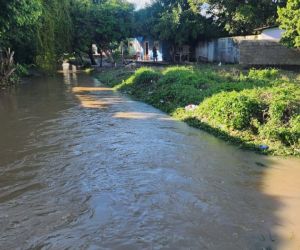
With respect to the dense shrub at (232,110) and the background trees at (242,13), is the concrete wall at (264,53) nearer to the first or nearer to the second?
the background trees at (242,13)

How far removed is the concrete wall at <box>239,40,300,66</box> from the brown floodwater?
1464cm

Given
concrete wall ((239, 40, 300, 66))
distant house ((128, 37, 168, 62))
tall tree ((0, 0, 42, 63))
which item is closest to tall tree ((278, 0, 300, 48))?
concrete wall ((239, 40, 300, 66))

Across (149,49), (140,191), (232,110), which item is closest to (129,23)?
(149,49)

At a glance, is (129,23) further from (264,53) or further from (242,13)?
(264,53)

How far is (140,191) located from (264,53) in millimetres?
19757

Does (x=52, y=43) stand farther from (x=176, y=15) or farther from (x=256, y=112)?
(x=256, y=112)

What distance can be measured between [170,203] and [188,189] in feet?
2.05

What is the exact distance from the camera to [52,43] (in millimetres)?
24438

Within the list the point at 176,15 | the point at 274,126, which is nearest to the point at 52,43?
the point at 176,15

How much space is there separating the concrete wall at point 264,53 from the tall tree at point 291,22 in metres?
3.45

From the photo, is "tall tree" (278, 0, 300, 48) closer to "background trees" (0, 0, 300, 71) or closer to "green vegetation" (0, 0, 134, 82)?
"background trees" (0, 0, 300, 71)

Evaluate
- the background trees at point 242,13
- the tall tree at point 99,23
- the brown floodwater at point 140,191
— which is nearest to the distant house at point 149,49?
the tall tree at point 99,23

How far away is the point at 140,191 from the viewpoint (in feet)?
21.0

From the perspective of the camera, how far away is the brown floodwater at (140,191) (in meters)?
4.97
